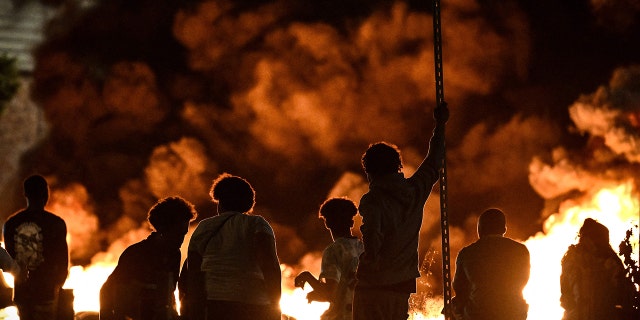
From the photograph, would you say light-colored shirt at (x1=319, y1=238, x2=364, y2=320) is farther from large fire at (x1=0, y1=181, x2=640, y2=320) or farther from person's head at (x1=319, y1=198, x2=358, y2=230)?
large fire at (x1=0, y1=181, x2=640, y2=320)

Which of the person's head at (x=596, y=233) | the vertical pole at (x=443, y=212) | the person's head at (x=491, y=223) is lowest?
the vertical pole at (x=443, y=212)

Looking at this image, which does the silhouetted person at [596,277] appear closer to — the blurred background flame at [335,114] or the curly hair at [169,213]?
the curly hair at [169,213]

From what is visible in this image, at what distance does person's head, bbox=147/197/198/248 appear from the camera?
574cm

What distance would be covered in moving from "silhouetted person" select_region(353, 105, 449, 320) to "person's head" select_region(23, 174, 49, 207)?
11.0ft

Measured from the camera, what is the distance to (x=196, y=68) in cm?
1370

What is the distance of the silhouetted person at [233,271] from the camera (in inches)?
208

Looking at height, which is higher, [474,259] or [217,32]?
[217,32]

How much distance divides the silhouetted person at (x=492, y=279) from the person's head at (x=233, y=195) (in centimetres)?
165

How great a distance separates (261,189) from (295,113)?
125 centimetres

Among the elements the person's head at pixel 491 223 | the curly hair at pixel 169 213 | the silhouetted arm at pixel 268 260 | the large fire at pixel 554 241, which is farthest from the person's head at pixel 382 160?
the large fire at pixel 554 241

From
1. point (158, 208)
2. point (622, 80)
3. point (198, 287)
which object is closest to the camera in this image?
point (198, 287)

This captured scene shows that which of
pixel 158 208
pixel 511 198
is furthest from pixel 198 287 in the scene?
pixel 511 198

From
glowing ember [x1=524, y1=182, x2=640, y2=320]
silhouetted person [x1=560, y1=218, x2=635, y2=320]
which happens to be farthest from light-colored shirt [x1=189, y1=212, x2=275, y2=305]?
glowing ember [x1=524, y1=182, x2=640, y2=320]

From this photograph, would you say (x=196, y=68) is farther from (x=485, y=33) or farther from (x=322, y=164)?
(x=485, y=33)
